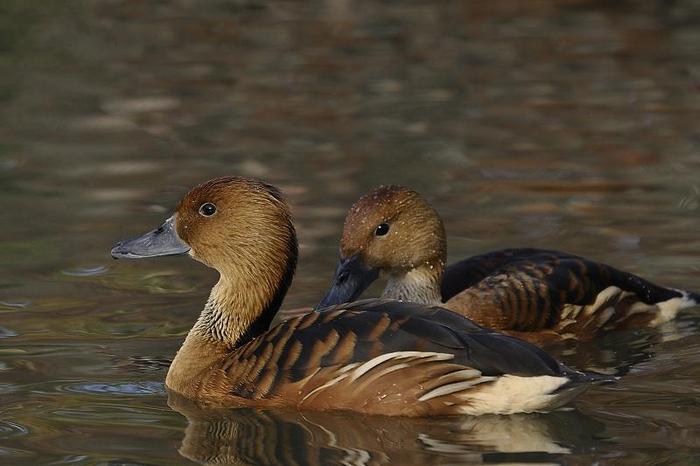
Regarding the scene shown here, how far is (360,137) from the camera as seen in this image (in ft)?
48.2

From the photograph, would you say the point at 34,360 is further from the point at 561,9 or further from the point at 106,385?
the point at 561,9

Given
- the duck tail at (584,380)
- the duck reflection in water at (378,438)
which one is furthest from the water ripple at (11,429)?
the duck tail at (584,380)

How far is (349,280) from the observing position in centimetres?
923

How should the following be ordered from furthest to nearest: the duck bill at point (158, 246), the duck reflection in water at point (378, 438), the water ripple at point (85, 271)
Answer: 1. the water ripple at point (85, 271)
2. the duck bill at point (158, 246)
3. the duck reflection in water at point (378, 438)

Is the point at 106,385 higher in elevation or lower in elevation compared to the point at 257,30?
lower

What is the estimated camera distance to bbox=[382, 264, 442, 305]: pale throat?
9328mm

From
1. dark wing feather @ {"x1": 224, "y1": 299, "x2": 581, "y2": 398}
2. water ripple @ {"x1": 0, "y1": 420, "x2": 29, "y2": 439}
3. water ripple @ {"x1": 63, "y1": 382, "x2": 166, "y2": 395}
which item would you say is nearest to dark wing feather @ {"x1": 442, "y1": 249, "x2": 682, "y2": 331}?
dark wing feather @ {"x1": 224, "y1": 299, "x2": 581, "y2": 398}

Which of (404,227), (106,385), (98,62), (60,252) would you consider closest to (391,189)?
(404,227)

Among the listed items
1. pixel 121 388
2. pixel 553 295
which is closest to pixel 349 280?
pixel 553 295

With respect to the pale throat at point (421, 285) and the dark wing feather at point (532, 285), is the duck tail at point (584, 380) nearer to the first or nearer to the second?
the dark wing feather at point (532, 285)

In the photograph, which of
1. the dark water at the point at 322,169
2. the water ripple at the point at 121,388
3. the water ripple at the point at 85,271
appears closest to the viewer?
the dark water at the point at 322,169

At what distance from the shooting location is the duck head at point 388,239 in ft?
30.3

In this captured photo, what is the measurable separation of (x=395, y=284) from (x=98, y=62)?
9582 millimetres

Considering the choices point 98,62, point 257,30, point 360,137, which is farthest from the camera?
point 257,30
